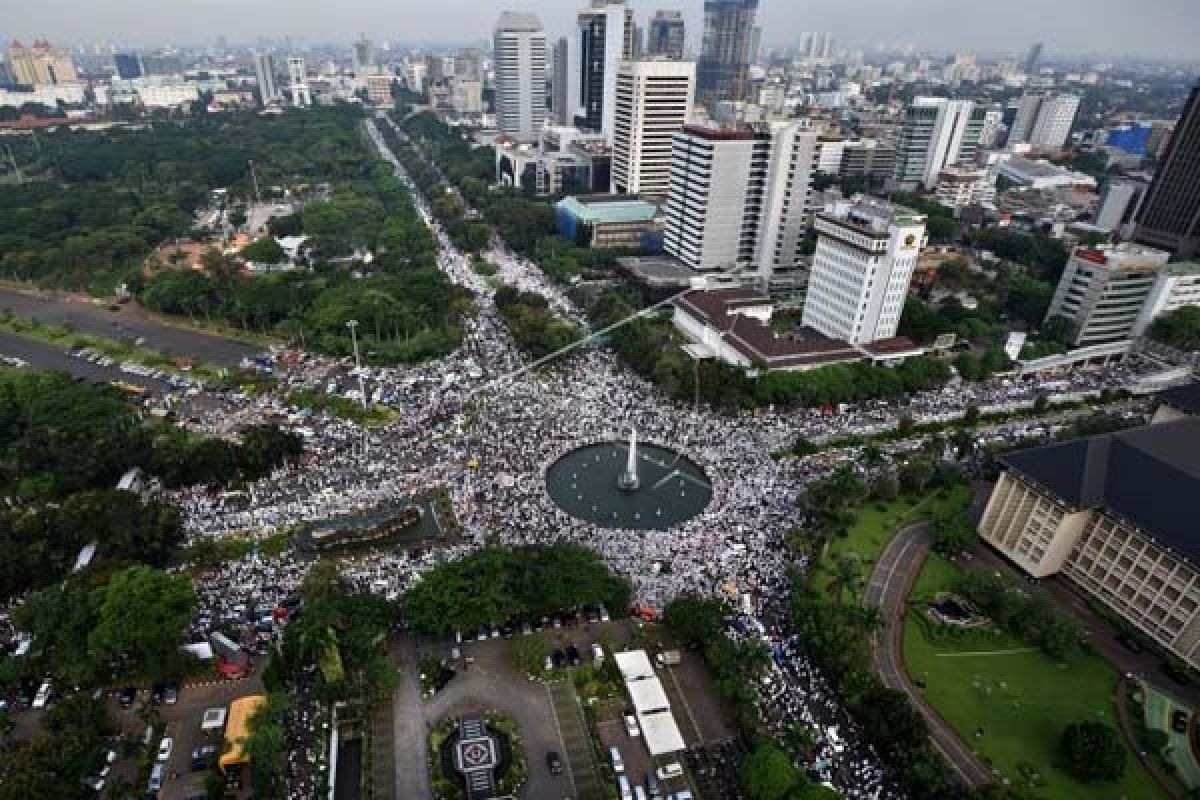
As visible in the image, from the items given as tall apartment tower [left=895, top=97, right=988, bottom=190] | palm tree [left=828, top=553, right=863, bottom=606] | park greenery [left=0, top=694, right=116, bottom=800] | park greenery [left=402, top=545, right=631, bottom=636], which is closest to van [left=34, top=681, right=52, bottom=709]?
park greenery [left=0, top=694, right=116, bottom=800]

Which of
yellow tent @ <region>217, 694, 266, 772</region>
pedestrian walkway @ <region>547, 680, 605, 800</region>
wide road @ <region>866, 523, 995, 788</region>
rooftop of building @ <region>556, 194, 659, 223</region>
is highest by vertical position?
rooftop of building @ <region>556, 194, 659, 223</region>

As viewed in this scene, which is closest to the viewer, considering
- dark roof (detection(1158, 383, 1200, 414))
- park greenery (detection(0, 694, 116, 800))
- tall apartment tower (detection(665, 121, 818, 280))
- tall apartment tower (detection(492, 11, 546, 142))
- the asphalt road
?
park greenery (detection(0, 694, 116, 800))

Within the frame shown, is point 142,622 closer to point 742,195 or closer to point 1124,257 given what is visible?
point 742,195

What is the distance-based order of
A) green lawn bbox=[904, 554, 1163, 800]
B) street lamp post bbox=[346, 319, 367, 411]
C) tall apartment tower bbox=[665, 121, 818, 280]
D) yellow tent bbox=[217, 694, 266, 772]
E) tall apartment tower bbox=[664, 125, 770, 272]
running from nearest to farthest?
yellow tent bbox=[217, 694, 266, 772], green lawn bbox=[904, 554, 1163, 800], street lamp post bbox=[346, 319, 367, 411], tall apartment tower bbox=[665, 121, 818, 280], tall apartment tower bbox=[664, 125, 770, 272]

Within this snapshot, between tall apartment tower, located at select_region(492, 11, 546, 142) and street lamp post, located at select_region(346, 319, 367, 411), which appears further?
tall apartment tower, located at select_region(492, 11, 546, 142)

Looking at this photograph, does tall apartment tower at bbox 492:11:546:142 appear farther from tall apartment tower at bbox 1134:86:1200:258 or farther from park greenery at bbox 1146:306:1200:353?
park greenery at bbox 1146:306:1200:353

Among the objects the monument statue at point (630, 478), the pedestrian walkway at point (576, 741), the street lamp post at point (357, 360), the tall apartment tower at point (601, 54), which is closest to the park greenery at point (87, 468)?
the street lamp post at point (357, 360)

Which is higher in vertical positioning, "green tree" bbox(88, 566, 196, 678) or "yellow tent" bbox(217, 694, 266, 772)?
"green tree" bbox(88, 566, 196, 678)

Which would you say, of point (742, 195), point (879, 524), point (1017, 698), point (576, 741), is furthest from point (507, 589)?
point (742, 195)
